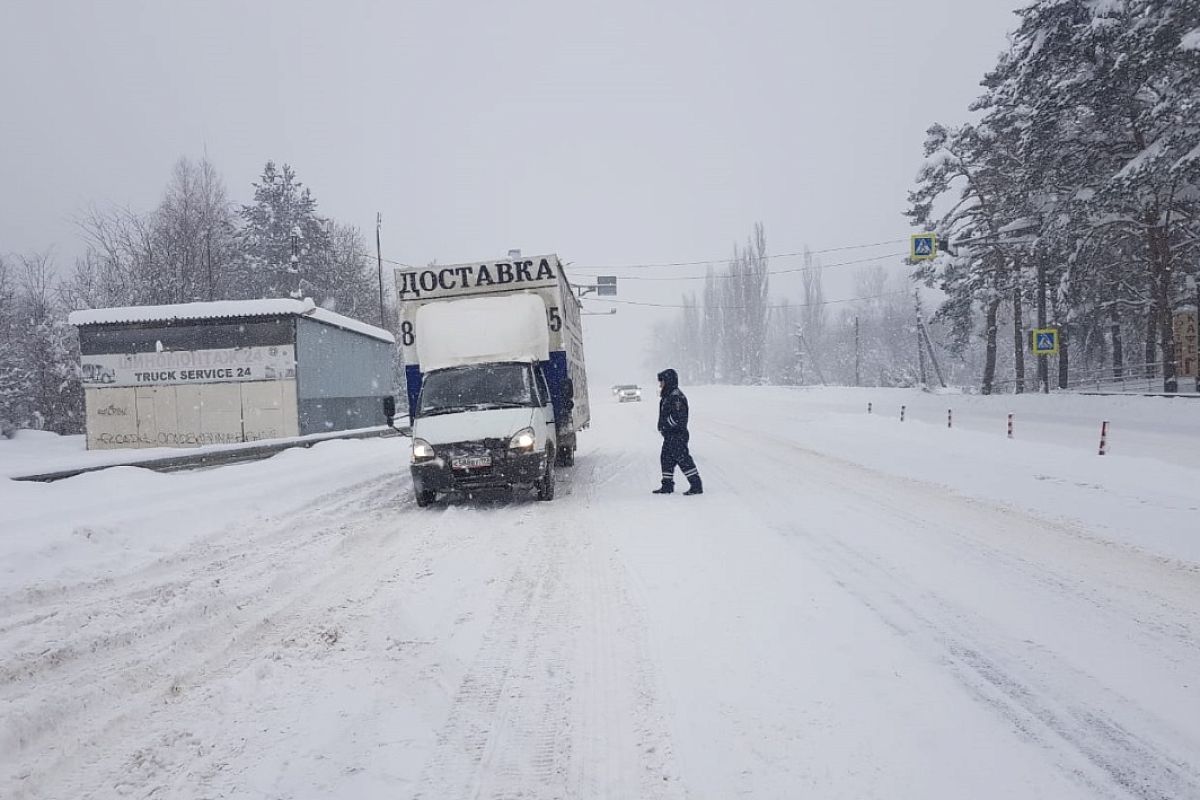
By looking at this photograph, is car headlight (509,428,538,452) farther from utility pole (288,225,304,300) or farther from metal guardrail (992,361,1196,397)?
metal guardrail (992,361,1196,397)

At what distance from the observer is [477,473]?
8.50m

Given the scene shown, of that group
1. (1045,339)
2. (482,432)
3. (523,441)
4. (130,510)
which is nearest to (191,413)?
(130,510)

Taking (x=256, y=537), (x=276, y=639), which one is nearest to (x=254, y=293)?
(x=256, y=537)

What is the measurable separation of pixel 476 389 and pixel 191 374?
17.0m

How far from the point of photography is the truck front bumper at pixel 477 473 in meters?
8.50

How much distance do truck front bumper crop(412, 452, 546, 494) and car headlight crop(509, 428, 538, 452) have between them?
0.09 m

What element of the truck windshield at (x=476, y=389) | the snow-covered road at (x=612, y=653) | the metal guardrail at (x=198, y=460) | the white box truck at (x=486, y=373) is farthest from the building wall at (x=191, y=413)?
the truck windshield at (x=476, y=389)

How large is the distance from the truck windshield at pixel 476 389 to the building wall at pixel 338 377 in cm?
1403

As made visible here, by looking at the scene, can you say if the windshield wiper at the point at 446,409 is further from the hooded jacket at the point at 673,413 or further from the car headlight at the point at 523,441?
the hooded jacket at the point at 673,413

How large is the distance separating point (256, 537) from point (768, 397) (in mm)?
46963

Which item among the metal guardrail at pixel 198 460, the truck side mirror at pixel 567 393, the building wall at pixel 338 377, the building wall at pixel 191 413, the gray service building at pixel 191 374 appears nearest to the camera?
the truck side mirror at pixel 567 393

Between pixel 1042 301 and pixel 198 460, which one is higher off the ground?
pixel 1042 301

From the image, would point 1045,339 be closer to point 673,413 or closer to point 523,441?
point 673,413

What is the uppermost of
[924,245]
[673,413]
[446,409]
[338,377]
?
[924,245]
